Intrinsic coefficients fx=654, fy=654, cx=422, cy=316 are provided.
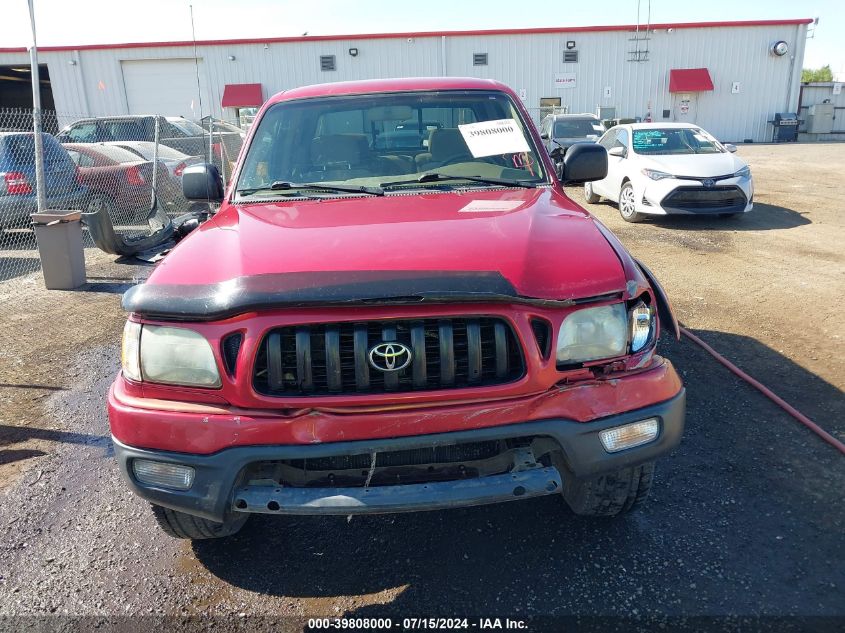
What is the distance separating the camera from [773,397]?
4.08 metres

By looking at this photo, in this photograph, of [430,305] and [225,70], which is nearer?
[430,305]

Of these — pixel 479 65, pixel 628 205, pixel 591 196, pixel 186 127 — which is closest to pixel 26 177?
pixel 186 127

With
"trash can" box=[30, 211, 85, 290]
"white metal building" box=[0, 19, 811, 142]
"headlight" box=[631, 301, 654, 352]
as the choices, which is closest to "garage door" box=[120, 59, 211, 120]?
"white metal building" box=[0, 19, 811, 142]

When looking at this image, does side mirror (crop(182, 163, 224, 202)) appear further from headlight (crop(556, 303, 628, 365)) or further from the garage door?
the garage door

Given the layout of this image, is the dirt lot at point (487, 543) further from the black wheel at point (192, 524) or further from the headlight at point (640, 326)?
the headlight at point (640, 326)

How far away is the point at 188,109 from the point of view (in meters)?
31.1

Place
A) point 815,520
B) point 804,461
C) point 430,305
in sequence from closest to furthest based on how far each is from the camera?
point 430,305 < point 815,520 < point 804,461

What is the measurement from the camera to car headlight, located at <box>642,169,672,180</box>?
33.1 ft

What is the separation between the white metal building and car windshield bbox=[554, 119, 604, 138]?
44.3 ft

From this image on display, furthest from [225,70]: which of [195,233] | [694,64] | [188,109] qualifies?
[195,233]

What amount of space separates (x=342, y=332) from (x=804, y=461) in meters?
2.63

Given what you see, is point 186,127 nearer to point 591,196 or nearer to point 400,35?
point 591,196

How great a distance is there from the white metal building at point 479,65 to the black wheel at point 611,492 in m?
30.2

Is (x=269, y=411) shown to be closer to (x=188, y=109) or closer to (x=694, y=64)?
(x=188, y=109)
